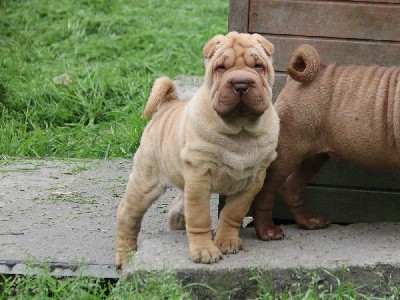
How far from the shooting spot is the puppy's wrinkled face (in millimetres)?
4871

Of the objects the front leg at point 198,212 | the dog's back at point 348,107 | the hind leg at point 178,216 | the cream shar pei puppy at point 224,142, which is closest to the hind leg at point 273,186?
the dog's back at point 348,107

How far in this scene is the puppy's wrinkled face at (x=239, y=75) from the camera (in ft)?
16.0

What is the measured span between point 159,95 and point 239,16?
63cm

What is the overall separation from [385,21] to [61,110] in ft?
13.7

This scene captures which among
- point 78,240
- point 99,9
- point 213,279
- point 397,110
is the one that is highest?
point 397,110

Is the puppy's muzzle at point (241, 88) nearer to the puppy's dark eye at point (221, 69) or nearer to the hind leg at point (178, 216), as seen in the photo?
the puppy's dark eye at point (221, 69)

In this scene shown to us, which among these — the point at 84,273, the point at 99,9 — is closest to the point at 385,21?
the point at 84,273

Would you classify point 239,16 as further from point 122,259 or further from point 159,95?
point 122,259

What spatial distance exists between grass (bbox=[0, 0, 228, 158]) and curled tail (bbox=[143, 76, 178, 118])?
8.63ft

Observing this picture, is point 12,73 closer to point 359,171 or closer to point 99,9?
point 99,9

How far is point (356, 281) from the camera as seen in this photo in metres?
5.00

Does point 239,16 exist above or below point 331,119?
above

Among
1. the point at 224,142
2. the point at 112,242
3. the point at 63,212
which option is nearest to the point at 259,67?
the point at 224,142

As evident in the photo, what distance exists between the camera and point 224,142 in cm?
506
